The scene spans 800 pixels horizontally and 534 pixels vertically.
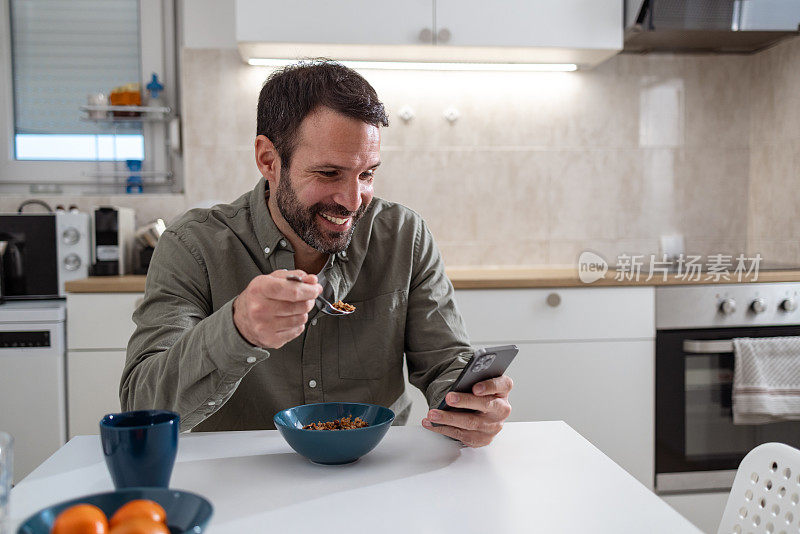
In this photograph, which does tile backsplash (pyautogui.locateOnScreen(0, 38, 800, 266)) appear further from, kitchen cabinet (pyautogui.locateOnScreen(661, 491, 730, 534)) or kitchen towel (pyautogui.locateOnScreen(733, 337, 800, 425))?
kitchen cabinet (pyautogui.locateOnScreen(661, 491, 730, 534))

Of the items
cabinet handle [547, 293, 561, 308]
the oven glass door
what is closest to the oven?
the oven glass door

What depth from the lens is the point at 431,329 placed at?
4.83 ft

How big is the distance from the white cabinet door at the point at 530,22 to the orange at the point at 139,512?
2258 millimetres

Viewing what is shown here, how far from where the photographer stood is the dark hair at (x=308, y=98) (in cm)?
134

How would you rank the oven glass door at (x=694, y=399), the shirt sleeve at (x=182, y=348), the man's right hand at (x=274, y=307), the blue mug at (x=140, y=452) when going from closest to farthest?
the blue mug at (x=140, y=452) < the man's right hand at (x=274, y=307) < the shirt sleeve at (x=182, y=348) < the oven glass door at (x=694, y=399)

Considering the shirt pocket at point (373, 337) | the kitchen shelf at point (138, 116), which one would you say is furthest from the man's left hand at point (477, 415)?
the kitchen shelf at point (138, 116)

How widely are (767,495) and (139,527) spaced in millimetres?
813

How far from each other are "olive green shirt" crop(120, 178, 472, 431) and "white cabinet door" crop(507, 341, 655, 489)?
1.03 m

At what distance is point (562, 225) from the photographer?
10.1ft

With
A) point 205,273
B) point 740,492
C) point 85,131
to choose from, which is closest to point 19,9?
point 85,131

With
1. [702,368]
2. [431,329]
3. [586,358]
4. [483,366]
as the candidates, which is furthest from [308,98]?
[702,368]

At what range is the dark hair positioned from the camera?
134 centimetres

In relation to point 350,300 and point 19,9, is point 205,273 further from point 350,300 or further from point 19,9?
point 19,9

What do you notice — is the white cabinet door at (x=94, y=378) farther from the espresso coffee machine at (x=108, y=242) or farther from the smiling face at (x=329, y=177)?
the smiling face at (x=329, y=177)
